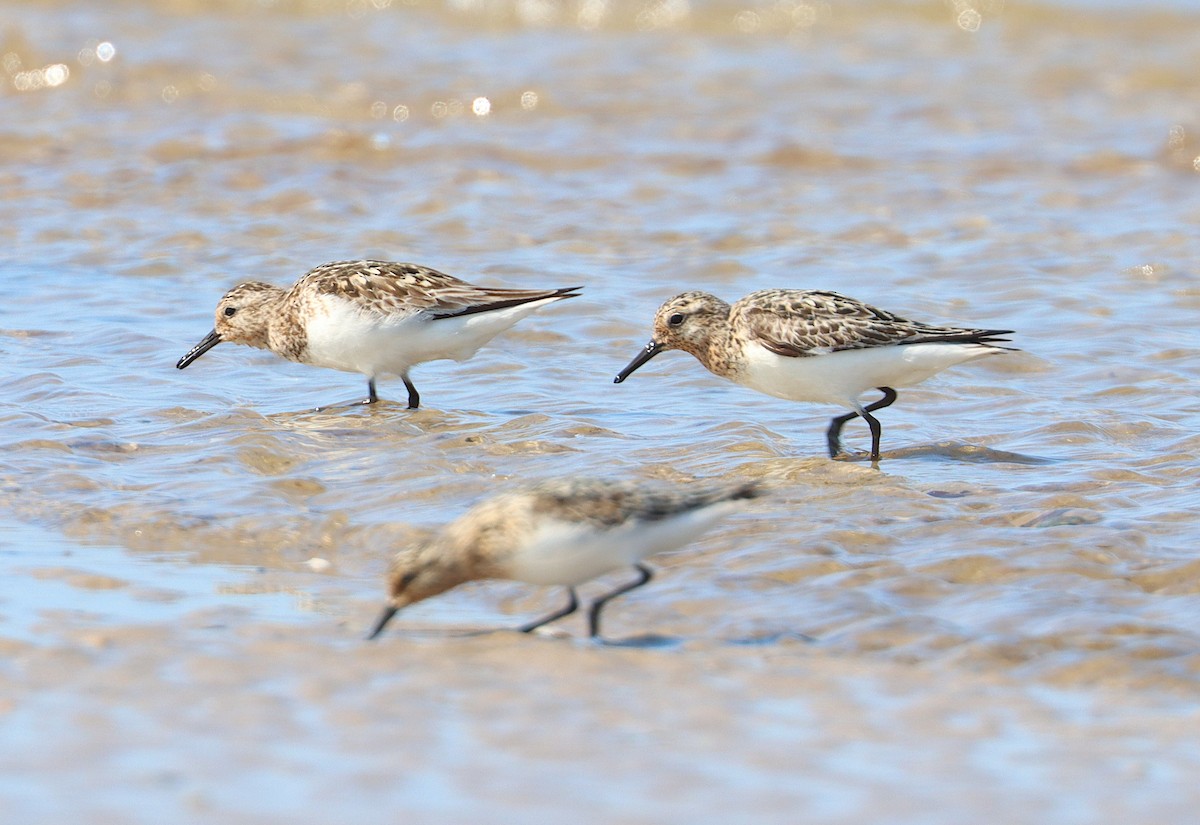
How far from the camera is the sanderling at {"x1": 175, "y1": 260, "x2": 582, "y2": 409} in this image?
10273 mm

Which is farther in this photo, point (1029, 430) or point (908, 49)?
point (908, 49)

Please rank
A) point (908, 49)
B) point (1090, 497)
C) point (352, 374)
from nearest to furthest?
point (1090, 497), point (352, 374), point (908, 49)

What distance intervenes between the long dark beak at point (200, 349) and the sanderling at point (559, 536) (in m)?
4.87

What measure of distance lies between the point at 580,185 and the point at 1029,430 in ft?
24.2

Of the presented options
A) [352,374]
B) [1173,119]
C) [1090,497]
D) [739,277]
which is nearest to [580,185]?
[739,277]

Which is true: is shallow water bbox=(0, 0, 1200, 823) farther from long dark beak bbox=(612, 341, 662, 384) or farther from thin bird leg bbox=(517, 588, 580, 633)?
long dark beak bbox=(612, 341, 662, 384)

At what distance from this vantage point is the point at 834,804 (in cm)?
486

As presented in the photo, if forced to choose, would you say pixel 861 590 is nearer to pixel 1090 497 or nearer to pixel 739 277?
pixel 1090 497

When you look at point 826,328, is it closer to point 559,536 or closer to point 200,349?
point 559,536

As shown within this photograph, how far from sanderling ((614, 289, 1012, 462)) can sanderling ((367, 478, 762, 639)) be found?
3292mm

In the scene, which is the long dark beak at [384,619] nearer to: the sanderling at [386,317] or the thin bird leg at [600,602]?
the thin bird leg at [600,602]

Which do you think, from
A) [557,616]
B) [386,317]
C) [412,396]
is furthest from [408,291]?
[557,616]

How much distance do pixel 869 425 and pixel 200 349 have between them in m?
4.27

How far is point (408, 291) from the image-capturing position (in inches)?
410
